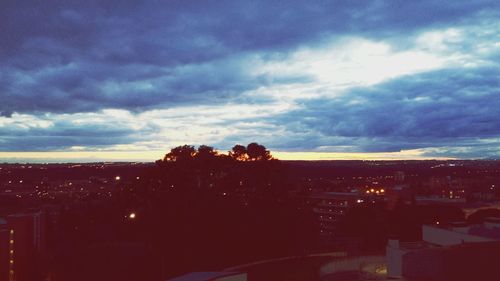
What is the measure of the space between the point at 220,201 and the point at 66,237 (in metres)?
12.8

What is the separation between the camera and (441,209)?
35.0 m

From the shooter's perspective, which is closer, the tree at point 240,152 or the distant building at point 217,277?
the distant building at point 217,277

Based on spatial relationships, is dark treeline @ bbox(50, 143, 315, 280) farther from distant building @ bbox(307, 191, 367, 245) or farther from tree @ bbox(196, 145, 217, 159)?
distant building @ bbox(307, 191, 367, 245)

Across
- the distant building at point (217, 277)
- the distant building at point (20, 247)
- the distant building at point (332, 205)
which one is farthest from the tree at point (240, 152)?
the distant building at point (332, 205)

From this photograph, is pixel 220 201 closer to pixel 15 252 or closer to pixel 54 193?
pixel 15 252

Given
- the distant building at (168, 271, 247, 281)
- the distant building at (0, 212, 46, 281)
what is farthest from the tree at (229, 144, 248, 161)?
the distant building at (168, 271, 247, 281)

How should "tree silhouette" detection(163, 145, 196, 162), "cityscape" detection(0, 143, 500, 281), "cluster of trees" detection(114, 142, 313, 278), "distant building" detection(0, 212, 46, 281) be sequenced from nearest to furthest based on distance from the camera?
"cityscape" detection(0, 143, 500, 281) → "cluster of trees" detection(114, 142, 313, 278) → "tree silhouette" detection(163, 145, 196, 162) → "distant building" detection(0, 212, 46, 281)

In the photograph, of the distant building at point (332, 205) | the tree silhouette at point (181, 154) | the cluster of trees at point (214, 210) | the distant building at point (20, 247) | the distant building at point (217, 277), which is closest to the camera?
the distant building at point (217, 277)

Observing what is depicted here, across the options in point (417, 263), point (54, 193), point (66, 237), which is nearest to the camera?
point (417, 263)

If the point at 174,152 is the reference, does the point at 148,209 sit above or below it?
below

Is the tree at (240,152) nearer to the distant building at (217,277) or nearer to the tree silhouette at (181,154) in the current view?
the tree silhouette at (181,154)

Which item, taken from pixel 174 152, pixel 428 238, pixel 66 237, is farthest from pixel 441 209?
pixel 66 237

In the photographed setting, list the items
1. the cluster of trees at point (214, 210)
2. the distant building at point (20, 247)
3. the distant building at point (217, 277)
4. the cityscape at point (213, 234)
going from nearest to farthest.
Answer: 1. the distant building at point (217, 277)
2. the cityscape at point (213, 234)
3. the cluster of trees at point (214, 210)
4. the distant building at point (20, 247)

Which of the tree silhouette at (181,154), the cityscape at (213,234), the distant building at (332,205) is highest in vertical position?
the tree silhouette at (181,154)
